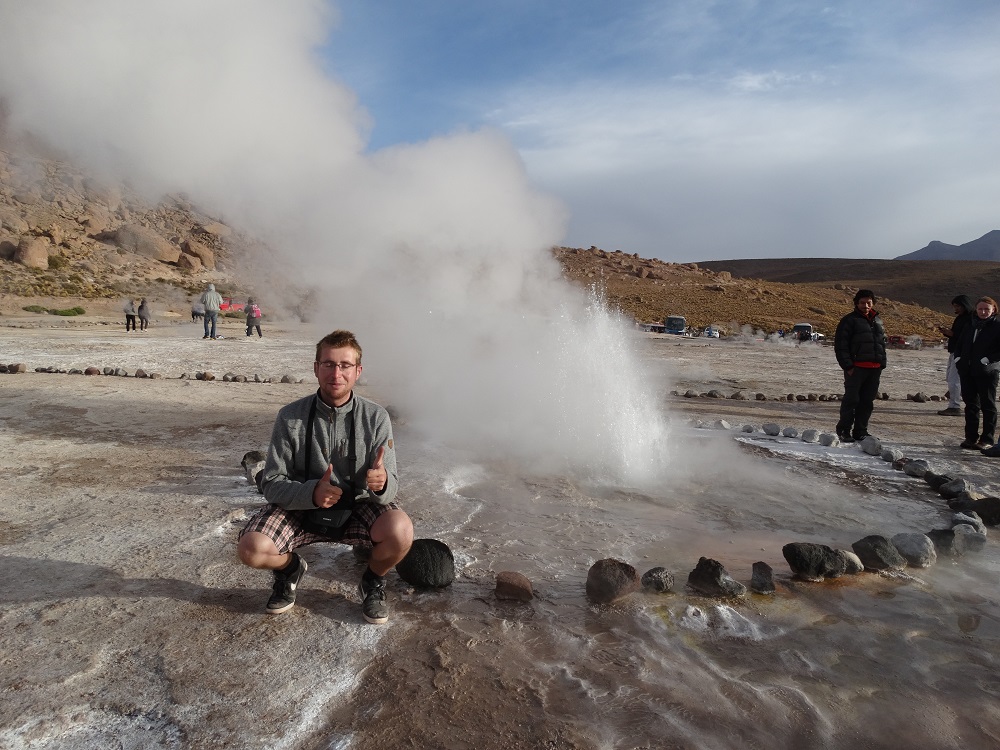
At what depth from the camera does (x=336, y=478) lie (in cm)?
286

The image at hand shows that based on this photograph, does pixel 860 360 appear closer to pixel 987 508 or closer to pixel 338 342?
pixel 987 508

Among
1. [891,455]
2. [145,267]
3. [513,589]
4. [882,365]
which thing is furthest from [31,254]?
[891,455]

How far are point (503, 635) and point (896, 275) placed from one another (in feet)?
344

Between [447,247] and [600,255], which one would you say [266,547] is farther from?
[600,255]

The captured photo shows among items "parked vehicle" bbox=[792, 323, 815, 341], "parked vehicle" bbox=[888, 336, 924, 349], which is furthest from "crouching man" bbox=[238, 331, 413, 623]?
"parked vehicle" bbox=[792, 323, 815, 341]

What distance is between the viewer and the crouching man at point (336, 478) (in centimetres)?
276

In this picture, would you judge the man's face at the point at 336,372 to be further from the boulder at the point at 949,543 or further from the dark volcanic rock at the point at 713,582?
the boulder at the point at 949,543

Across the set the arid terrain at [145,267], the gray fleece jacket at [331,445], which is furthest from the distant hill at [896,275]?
the gray fleece jacket at [331,445]

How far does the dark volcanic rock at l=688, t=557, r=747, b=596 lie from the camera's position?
315 centimetres

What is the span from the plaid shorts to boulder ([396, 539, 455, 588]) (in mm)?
279

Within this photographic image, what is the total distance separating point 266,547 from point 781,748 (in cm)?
202

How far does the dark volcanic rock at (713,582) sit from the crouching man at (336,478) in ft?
4.84

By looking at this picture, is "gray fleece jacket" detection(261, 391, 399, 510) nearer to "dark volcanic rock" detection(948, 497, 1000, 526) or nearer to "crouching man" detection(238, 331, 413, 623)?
"crouching man" detection(238, 331, 413, 623)

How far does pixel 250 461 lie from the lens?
195 inches
